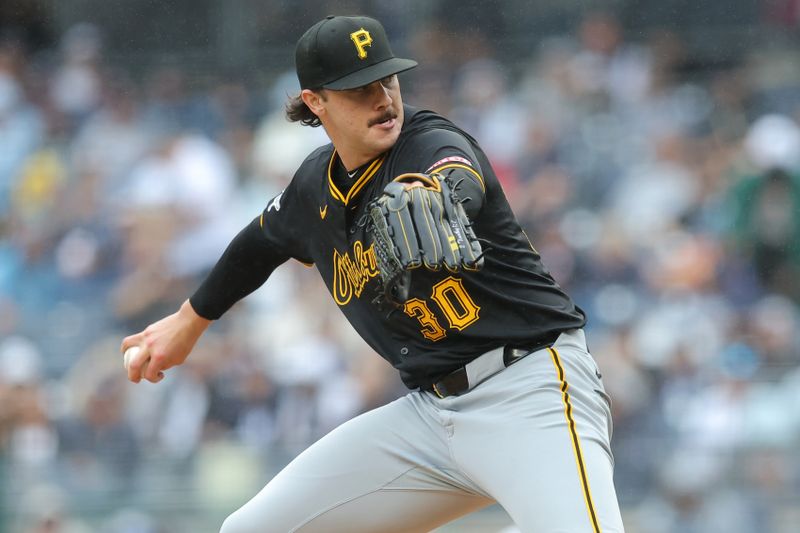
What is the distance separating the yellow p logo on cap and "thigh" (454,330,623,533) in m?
0.79

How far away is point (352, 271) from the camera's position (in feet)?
9.71

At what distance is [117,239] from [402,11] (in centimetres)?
281

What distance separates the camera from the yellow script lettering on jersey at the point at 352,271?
2857 mm

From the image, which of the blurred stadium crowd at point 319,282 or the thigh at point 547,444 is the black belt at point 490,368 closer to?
the thigh at point 547,444

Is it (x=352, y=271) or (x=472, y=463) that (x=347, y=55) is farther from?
→ (x=472, y=463)

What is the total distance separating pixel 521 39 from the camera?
8.69 m

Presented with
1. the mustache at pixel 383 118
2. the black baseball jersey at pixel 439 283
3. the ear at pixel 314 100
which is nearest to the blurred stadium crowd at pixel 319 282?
the black baseball jersey at pixel 439 283

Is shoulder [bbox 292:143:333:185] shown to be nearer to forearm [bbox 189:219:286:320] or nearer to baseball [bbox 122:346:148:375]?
forearm [bbox 189:219:286:320]

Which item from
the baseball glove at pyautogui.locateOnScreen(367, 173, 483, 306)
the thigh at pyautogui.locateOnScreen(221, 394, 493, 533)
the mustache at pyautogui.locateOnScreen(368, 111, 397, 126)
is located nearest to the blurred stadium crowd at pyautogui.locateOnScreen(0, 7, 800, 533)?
the thigh at pyautogui.locateOnScreen(221, 394, 493, 533)

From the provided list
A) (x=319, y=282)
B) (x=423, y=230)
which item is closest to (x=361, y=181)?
(x=423, y=230)

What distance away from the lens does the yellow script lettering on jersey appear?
9.37 feet

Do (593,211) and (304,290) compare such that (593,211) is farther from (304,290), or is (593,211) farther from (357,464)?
(357,464)

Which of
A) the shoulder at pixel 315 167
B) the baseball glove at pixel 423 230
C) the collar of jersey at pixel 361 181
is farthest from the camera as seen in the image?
the shoulder at pixel 315 167

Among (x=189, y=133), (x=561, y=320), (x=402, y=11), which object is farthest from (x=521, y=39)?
(x=561, y=320)
